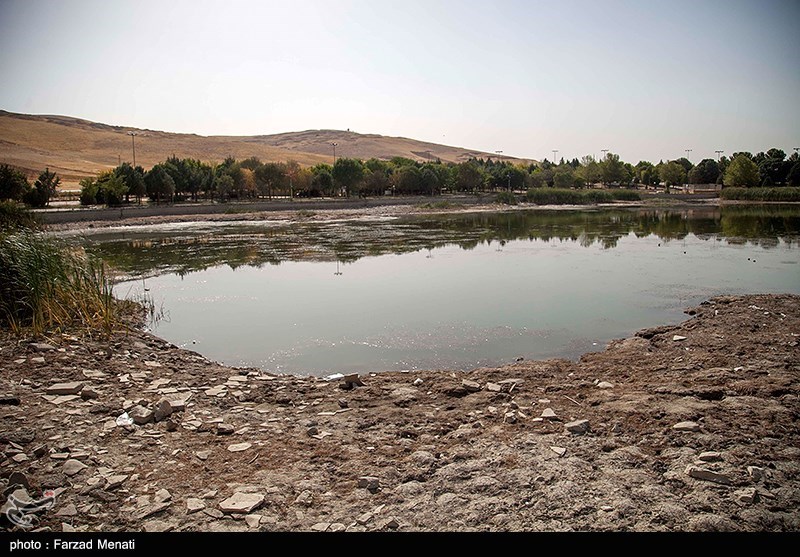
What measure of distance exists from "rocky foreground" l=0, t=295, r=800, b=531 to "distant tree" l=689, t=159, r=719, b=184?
118649 millimetres

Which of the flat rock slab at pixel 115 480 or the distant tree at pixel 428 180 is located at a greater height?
the distant tree at pixel 428 180

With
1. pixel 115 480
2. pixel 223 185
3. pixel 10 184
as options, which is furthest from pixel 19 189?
pixel 115 480

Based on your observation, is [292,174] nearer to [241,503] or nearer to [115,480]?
[115,480]

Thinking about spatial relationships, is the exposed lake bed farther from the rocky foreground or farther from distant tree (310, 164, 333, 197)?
distant tree (310, 164, 333, 197)

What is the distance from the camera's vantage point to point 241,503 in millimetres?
4879

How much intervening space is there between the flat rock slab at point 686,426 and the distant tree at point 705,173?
402 ft

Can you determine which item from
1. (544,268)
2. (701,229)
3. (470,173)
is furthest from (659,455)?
(470,173)

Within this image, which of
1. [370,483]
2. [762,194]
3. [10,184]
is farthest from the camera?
[762,194]

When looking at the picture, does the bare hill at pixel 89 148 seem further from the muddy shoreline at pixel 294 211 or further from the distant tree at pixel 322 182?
the muddy shoreline at pixel 294 211

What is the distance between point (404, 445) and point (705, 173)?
126 meters

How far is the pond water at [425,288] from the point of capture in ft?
39.9

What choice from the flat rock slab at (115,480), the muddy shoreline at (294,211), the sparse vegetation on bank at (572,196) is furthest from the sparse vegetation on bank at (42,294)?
the sparse vegetation on bank at (572,196)

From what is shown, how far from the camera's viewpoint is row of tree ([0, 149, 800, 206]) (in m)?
59.0

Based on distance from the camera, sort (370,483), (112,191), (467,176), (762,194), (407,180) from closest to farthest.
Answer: (370,483) < (112,191) < (762,194) < (407,180) < (467,176)
